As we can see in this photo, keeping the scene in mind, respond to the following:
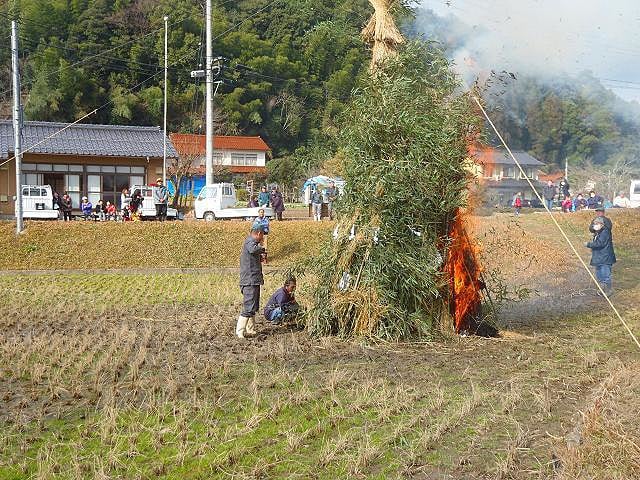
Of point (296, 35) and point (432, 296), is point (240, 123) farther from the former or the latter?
point (432, 296)

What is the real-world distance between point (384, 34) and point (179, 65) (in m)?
47.2

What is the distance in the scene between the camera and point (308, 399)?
689cm

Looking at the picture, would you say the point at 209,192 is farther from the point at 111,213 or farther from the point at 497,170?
the point at 497,170

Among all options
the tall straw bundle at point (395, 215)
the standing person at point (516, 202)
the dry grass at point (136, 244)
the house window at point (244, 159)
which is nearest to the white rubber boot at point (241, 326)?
the tall straw bundle at point (395, 215)

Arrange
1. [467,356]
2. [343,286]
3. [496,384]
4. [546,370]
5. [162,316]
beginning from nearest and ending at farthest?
[496,384]
[546,370]
[467,356]
[343,286]
[162,316]

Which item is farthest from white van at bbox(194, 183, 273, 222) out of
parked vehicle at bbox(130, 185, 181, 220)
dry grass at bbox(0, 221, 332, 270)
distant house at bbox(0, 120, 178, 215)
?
distant house at bbox(0, 120, 178, 215)

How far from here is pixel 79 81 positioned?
1999 inches

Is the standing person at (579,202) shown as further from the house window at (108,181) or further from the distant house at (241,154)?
the distant house at (241,154)

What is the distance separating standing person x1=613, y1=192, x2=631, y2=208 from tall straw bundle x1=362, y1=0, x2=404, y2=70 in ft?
48.9

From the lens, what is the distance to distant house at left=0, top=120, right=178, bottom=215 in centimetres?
3325

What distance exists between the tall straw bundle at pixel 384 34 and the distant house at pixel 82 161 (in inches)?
1000

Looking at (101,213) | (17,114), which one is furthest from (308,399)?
(101,213)

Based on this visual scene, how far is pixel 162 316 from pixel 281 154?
166 feet

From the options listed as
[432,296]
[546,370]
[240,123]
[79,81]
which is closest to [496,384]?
[546,370]
